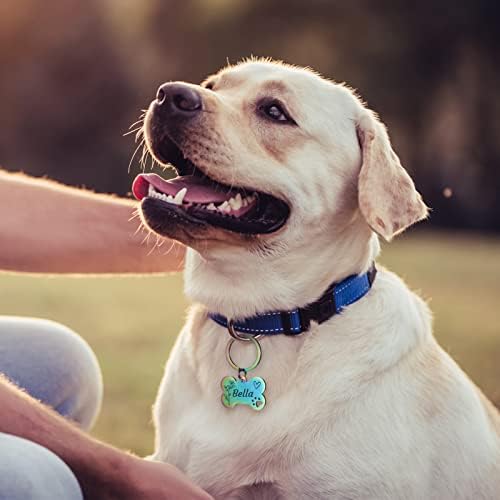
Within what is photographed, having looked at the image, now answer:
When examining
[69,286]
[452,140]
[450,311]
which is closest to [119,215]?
[450,311]

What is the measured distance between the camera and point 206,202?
284cm

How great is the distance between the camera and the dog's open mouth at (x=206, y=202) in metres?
2.78

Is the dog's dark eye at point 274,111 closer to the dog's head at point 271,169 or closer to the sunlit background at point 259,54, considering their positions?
the dog's head at point 271,169

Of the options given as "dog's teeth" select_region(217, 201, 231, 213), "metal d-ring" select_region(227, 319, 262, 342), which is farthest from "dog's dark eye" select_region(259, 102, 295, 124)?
"metal d-ring" select_region(227, 319, 262, 342)

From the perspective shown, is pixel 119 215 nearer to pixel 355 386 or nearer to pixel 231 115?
pixel 231 115

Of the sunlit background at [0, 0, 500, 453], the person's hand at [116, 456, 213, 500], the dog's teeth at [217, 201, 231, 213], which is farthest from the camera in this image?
the sunlit background at [0, 0, 500, 453]

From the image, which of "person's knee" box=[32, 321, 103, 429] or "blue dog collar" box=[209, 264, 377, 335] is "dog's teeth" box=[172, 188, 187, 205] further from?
"person's knee" box=[32, 321, 103, 429]

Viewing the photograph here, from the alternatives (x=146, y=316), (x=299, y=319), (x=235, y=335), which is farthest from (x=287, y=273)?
(x=146, y=316)

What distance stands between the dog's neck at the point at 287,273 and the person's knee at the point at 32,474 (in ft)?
2.63

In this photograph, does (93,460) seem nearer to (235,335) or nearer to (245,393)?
(245,393)

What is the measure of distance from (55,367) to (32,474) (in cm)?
119

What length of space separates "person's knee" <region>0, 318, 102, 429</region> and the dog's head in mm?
921

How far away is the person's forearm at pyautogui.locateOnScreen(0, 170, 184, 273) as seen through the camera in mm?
3598

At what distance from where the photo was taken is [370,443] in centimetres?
269
